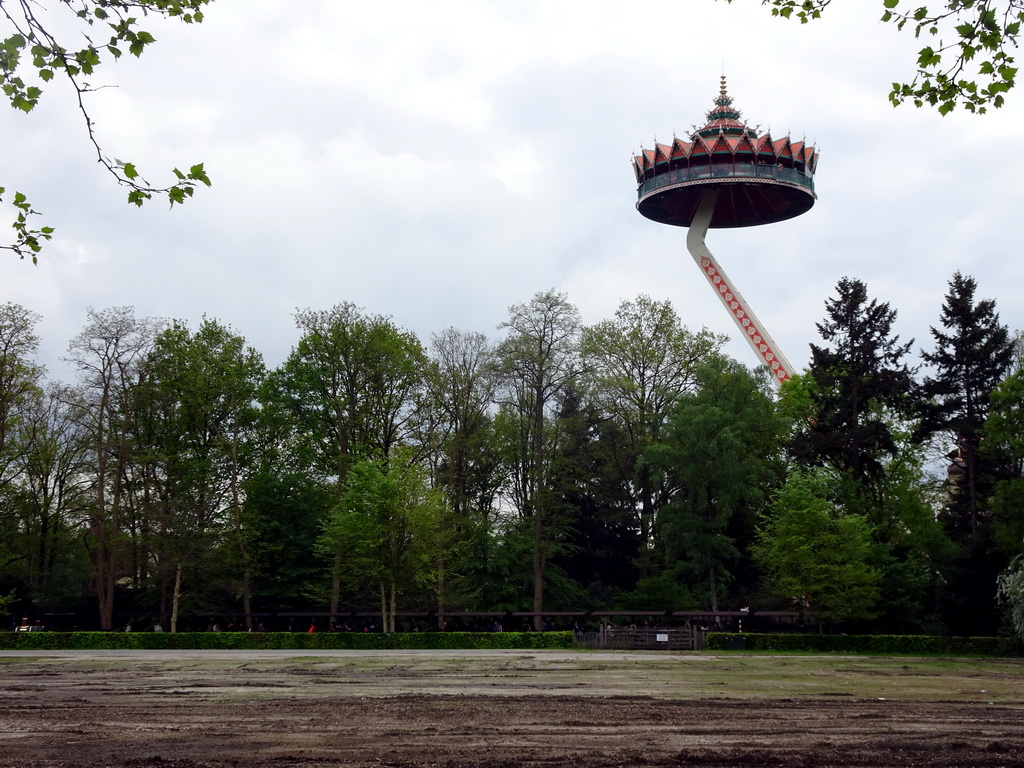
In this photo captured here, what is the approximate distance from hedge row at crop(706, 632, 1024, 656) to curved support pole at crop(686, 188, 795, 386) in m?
23.7

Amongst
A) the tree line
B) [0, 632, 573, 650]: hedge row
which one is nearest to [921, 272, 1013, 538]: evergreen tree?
the tree line

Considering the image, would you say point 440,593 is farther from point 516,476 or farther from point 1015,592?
point 1015,592

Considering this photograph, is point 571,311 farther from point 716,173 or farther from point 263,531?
point 263,531

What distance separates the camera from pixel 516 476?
202 ft

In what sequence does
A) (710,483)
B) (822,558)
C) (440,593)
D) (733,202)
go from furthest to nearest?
1. (733,202)
2. (710,483)
3. (440,593)
4. (822,558)

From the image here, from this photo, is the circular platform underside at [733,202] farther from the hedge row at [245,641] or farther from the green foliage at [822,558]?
the hedge row at [245,641]

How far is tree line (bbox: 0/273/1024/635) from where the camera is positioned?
47.8 meters

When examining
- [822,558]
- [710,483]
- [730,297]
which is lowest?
[822,558]

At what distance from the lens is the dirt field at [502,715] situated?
559 inches

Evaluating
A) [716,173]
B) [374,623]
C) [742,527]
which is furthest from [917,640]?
[716,173]

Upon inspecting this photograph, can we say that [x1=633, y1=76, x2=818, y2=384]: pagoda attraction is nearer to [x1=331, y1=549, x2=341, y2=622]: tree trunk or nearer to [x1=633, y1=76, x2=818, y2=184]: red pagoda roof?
[x1=633, y1=76, x2=818, y2=184]: red pagoda roof

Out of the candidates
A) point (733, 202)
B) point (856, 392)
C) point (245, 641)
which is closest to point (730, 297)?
point (733, 202)

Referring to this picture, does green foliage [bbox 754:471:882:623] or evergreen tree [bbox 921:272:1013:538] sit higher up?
evergreen tree [bbox 921:272:1013:538]

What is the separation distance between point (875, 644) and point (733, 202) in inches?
1413
